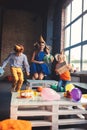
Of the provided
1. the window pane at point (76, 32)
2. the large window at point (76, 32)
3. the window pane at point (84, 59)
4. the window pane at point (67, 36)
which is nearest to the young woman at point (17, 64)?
the large window at point (76, 32)

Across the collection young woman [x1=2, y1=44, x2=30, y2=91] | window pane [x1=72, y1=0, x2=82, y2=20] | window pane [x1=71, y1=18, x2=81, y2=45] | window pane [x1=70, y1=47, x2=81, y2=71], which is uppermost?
window pane [x1=72, y1=0, x2=82, y2=20]

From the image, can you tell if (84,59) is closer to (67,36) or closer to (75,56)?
(75,56)

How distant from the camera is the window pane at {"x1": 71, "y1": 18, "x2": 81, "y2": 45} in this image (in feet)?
17.8

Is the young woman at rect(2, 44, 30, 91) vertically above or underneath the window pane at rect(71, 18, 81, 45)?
underneath

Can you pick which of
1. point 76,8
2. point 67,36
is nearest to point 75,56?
point 67,36

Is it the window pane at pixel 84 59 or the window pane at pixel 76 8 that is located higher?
the window pane at pixel 76 8

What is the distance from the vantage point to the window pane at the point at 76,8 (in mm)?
5526

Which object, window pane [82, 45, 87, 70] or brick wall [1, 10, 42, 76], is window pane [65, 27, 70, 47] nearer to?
window pane [82, 45, 87, 70]

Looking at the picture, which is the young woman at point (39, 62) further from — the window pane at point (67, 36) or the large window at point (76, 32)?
the window pane at point (67, 36)

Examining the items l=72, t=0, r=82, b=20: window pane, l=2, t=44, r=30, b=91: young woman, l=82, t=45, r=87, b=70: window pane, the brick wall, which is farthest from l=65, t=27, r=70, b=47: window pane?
l=2, t=44, r=30, b=91: young woman

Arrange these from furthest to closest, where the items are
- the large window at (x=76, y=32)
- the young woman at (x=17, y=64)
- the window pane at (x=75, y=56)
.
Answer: the window pane at (x=75, y=56) → the large window at (x=76, y=32) → the young woman at (x=17, y=64)

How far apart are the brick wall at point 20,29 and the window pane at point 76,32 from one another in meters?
2.19

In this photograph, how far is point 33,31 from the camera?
26.1 feet

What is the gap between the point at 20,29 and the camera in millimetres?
7887
